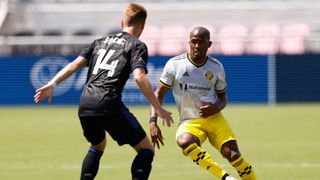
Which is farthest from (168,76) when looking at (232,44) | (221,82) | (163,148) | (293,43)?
(293,43)

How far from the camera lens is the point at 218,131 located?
895 centimetres

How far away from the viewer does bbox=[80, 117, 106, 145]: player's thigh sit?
8023mm

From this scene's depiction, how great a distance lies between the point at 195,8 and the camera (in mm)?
34500

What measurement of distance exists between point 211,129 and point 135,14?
179 centimetres

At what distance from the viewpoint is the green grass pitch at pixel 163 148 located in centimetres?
1123

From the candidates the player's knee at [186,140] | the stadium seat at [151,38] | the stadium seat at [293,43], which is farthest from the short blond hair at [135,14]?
the stadium seat at [293,43]

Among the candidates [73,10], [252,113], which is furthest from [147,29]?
[252,113]

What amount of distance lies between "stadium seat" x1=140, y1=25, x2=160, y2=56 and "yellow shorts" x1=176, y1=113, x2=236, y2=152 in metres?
19.6

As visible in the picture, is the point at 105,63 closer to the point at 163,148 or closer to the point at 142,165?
the point at 142,165

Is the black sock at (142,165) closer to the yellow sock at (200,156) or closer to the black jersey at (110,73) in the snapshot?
the black jersey at (110,73)

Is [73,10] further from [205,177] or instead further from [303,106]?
[205,177]

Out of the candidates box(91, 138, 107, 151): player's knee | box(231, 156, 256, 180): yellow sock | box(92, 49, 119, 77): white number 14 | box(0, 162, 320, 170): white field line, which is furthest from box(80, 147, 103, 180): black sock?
box(0, 162, 320, 170): white field line

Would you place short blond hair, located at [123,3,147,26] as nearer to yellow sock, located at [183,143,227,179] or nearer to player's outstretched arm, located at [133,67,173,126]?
player's outstretched arm, located at [133,67,173,126]

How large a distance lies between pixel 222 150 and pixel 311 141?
7210 mm
